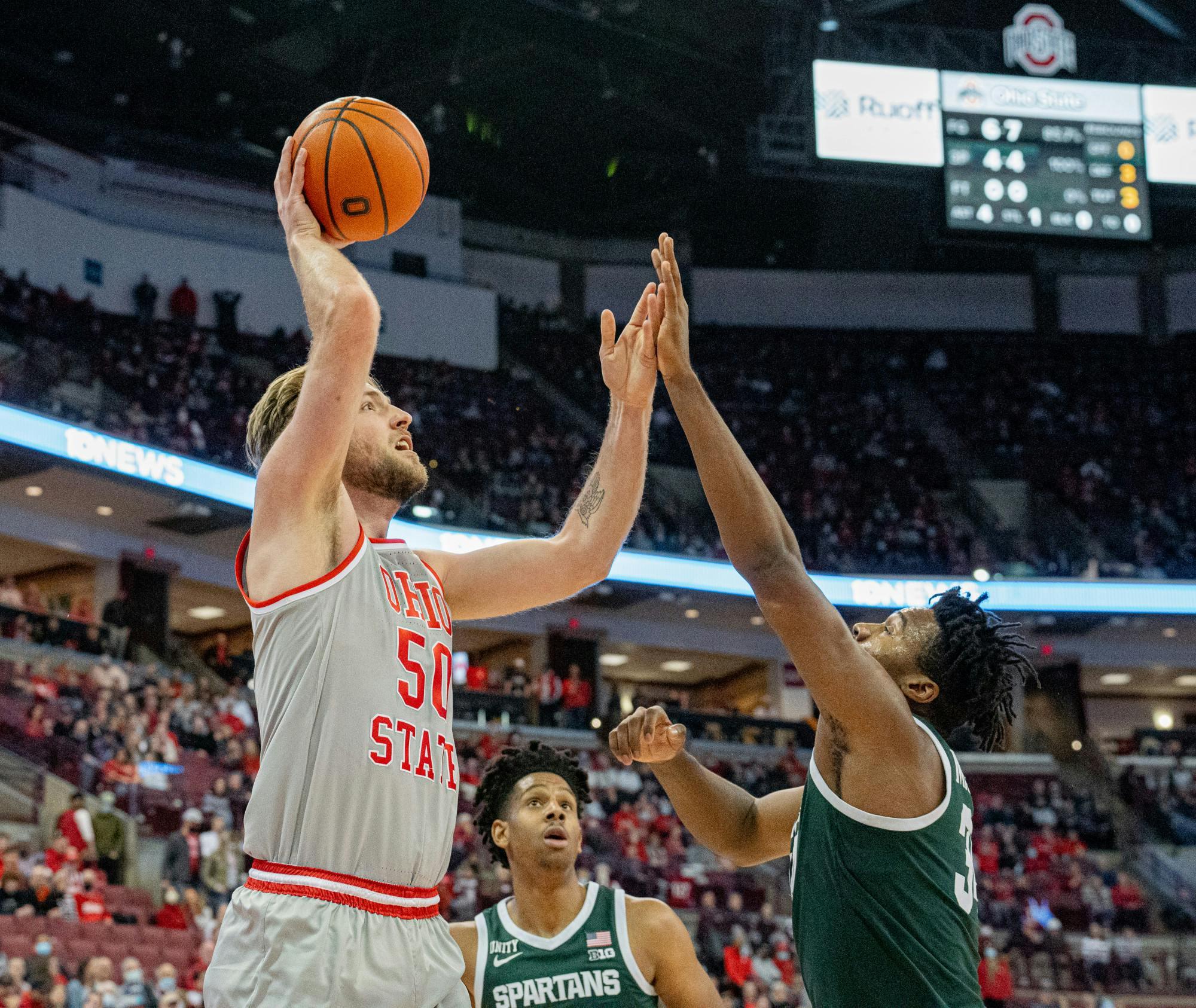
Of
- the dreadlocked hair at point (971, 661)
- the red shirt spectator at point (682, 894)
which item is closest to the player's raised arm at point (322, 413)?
the dreadlocked hair at point (971, 661)

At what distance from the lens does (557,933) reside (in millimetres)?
4844

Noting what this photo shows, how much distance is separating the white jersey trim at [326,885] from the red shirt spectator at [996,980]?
547 inches

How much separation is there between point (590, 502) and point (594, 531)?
109 mm

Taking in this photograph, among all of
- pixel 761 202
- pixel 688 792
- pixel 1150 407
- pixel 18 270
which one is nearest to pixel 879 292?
pixel 761 202

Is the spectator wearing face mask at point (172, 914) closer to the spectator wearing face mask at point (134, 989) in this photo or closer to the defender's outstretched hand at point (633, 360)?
the spectator wearing face mask at point (134, 989)

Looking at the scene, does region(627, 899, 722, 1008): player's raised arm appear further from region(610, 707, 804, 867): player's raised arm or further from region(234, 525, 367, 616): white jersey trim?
region(234, 525, 367, 616): white jersey trim

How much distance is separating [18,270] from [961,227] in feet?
47.6

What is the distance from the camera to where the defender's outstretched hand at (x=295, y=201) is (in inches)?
134

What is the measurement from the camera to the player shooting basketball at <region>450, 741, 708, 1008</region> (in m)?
4.68

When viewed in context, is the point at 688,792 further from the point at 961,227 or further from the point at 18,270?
the point at 18,270

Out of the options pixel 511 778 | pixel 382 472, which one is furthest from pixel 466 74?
pixel 382 472

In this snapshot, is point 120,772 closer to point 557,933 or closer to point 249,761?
point 249,761

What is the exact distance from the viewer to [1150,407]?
98.9 ft

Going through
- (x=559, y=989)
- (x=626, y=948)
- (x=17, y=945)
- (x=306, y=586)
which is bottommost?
(x=17, y=945)
